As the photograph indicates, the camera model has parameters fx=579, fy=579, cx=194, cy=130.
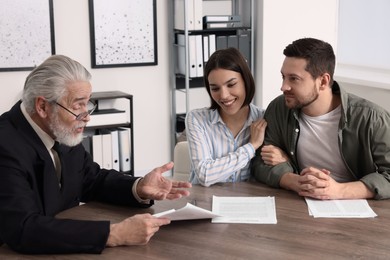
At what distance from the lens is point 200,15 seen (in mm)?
4742

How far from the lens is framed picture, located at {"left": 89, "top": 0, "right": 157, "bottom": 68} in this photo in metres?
4.64

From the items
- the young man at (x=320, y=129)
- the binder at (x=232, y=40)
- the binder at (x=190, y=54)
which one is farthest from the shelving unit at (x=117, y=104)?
the young man at (x=320, y=129)

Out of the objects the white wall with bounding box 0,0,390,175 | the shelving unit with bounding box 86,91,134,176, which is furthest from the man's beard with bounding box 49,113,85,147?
the white wall with bounding box 0,0,390,175

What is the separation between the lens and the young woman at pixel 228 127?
7.89 ft

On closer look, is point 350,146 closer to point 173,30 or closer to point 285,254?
point 285,254

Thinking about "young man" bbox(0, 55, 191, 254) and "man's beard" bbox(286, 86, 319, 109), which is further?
"man's beard" bbox(286, 86, 319, 109)

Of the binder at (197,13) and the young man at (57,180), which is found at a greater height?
the binder at (197,13)

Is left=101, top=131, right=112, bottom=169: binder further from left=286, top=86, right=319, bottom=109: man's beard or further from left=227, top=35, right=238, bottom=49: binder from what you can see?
left=286, top=86, right=319, bottom=109: man's beard

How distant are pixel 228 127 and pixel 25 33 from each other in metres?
2.42

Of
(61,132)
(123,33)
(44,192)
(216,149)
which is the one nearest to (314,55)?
(216,149)

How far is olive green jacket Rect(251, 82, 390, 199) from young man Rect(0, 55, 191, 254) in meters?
0.46

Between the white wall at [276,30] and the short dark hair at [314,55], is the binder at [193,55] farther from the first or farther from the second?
the short dark hair at [314,55]

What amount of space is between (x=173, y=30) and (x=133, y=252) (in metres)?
3.46

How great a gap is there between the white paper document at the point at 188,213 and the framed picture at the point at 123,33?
297 cm
